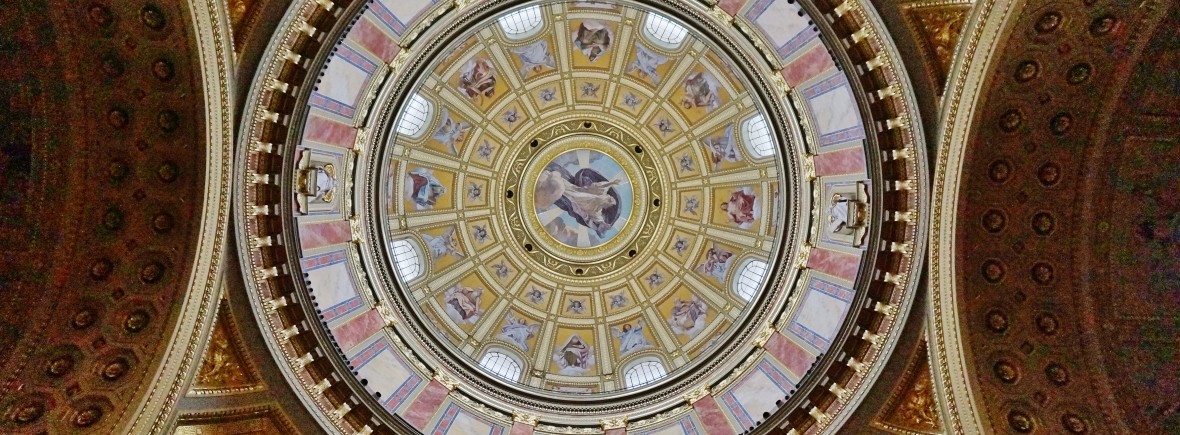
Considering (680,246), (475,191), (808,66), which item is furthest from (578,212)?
(808,66)

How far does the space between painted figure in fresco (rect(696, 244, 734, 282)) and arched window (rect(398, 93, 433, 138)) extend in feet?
42.8

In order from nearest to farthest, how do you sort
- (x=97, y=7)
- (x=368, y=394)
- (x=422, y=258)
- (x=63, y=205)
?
(x=97, y=7) < (x=63, y=205) < (x=368, y=394) < (x=422, y=258)

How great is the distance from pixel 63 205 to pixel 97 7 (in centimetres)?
434

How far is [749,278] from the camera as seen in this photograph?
81.4ft

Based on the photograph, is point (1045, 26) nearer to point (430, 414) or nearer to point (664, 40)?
point (664, 40)

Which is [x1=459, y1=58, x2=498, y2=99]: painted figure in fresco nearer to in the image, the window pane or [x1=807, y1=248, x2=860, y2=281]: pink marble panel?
the window pane

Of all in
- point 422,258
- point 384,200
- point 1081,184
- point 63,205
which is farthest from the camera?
point 422,258

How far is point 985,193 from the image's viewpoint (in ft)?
48.5

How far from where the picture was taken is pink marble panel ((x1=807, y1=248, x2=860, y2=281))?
1727 centimetres

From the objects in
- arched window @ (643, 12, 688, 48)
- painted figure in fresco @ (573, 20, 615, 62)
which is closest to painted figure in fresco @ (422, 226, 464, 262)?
painted figure in fresco @ (573, 20, 615, 62)

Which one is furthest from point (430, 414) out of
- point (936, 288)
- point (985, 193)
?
point (985, 193)

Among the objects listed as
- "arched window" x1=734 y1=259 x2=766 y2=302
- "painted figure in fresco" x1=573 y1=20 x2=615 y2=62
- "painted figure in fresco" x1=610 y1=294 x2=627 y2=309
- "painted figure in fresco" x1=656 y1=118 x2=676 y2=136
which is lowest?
"painted figure in fresco" x1=610 y1=294 x2=627 y2=309

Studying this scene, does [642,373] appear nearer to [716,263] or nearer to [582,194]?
[716,263]

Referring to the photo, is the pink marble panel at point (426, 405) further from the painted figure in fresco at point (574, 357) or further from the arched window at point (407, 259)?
the painted figure in fresco at point (574, 357)
